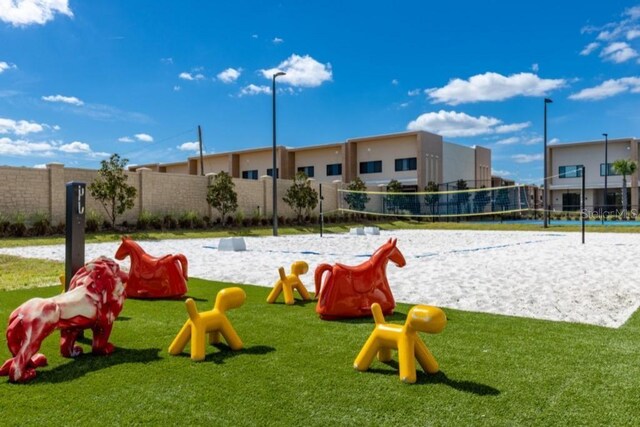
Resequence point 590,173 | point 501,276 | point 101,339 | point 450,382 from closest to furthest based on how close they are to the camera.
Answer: point 450,382, point 101,339, point 501,276, point 590,173

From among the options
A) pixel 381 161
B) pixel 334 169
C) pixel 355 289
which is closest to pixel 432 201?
pixel 381 161

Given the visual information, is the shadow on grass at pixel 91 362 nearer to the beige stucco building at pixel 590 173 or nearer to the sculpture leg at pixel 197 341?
the sculpture leg at pixel 197 341

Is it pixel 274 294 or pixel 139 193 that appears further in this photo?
pixel 139 193

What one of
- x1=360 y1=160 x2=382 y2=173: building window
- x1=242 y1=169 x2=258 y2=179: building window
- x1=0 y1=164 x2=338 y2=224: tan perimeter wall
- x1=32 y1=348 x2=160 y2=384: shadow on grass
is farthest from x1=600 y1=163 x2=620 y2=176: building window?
x1=32 y1=348 x2=160 y2=384: shadow on grass

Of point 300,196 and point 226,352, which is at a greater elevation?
point 300,196

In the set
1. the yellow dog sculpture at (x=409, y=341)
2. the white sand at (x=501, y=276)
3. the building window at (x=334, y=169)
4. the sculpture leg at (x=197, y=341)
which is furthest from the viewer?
the building window at (x=334, y=169)

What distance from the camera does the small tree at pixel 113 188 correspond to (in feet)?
72.3

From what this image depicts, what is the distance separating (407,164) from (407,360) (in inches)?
1682

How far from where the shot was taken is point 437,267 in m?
10.6

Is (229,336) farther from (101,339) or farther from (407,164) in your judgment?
(407,164)

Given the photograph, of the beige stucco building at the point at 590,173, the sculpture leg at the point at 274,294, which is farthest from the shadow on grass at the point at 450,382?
the beige stucco building at the point at 590,173

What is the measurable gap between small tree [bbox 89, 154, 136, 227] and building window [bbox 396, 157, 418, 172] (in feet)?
92.6

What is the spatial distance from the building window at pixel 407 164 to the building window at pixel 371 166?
201 centimetres

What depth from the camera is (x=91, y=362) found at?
13.9 feet
